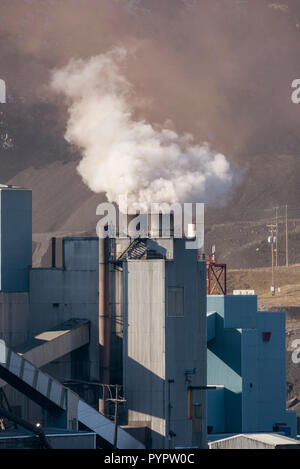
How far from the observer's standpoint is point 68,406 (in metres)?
56.5

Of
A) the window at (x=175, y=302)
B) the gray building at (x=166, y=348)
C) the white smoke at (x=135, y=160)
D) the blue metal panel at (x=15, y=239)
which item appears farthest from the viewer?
the white smoke at (x=135, y=160)

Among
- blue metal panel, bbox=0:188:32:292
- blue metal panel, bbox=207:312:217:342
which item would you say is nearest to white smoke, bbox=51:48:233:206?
blue metal panel, bbox=207:312:217:342

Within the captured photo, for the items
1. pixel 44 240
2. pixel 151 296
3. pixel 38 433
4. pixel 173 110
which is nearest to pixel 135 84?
pixel 173 110

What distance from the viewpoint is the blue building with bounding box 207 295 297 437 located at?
252 feet

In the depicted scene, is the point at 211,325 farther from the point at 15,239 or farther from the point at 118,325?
the point at 15,239

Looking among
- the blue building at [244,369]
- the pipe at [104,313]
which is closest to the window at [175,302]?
the pipe at [104,313]

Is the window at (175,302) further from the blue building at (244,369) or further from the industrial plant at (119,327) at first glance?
the blue building at (244,369)

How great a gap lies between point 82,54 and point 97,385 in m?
139

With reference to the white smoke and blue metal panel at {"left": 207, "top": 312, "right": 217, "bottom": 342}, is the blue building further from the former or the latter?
the white smoke

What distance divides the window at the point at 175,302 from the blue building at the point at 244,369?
12122 mm

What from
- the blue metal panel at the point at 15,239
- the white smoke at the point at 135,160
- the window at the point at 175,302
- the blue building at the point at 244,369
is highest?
the white smoke at the point at 135,160

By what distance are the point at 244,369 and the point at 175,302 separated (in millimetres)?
13753

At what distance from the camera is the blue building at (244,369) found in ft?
252

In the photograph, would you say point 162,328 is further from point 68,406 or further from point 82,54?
point 82,54
